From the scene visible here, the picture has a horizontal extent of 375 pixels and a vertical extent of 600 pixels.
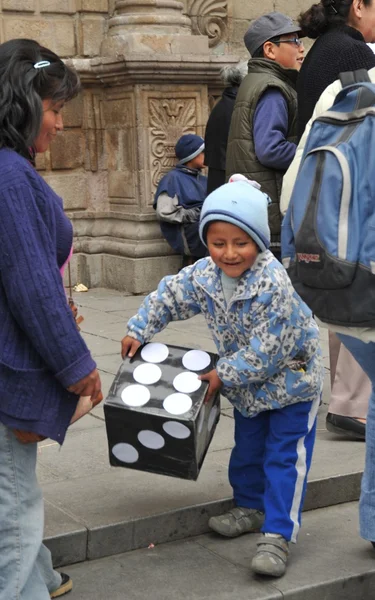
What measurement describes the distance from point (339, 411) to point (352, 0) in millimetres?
1846

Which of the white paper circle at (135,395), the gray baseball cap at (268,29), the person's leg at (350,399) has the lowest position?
the person's leg at (350,399)

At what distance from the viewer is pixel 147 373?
150 inches

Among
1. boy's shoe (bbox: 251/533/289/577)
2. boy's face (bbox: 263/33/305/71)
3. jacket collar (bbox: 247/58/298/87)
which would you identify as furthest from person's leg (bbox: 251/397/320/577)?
boy's face (bbox: 263/33/305/71)

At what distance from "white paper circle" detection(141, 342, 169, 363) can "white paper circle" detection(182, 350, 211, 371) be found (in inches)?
2.9

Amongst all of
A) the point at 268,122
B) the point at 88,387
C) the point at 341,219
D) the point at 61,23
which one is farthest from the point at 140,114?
the point at 88,387

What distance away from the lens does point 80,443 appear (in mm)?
4938

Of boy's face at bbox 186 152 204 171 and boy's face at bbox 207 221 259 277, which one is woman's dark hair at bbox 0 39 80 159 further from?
boy's face at bbox 186 152 204 171

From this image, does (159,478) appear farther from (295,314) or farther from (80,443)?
(295,314)

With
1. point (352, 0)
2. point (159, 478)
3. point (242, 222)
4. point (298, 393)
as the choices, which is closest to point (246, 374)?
point (298, 393)

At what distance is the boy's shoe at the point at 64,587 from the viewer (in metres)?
3.58

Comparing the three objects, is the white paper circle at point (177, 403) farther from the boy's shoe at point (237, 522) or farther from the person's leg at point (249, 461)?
the boy's shoe at point (237, 522)

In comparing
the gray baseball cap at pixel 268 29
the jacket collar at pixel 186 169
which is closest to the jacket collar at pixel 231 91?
the gray baseball cap at pixel 268 29

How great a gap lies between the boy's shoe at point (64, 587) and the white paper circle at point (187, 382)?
720mm

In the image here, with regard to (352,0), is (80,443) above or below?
below
